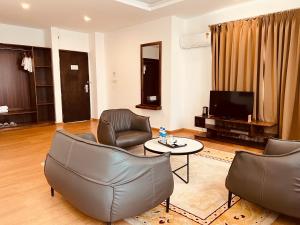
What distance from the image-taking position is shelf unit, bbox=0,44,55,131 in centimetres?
607

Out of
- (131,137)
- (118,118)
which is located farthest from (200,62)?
(131,137)

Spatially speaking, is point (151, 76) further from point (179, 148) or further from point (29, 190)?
point (29, 190)

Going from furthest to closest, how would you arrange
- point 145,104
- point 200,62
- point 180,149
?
1. point 145,104
2. point 200,62
3. point 180,149

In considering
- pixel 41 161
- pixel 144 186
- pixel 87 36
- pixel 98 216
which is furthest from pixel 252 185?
pixel 87 36

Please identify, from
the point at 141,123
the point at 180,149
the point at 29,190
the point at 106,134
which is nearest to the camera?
the point at 29,190

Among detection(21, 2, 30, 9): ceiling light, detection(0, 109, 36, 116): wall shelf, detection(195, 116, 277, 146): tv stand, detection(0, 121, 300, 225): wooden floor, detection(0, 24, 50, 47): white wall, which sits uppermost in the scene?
detection(21, 2, 30, 9): ceiling light

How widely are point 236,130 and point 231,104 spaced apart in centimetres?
52

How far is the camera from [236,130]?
4457mm

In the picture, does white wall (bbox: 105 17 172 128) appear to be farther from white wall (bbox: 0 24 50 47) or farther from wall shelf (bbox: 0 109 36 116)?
wall shelf (bbox: 0 109 36 116)

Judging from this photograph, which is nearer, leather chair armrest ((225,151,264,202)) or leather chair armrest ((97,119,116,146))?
leather chair armrest ((225,151,264,202))

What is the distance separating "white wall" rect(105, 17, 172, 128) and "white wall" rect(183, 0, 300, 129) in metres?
0.54

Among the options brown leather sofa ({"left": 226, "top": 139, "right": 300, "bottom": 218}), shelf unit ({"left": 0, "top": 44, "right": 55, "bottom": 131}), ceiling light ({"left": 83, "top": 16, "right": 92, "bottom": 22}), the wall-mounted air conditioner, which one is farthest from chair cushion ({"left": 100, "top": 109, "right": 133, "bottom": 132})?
shelf unit ({"left": 0, "top": 44, "right": 55, "bottom": 131})

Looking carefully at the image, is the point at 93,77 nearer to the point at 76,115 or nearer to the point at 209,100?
the point at 76,115

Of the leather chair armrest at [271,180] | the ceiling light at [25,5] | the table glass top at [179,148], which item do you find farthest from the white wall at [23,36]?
the leather chair armrest at [271,180]
